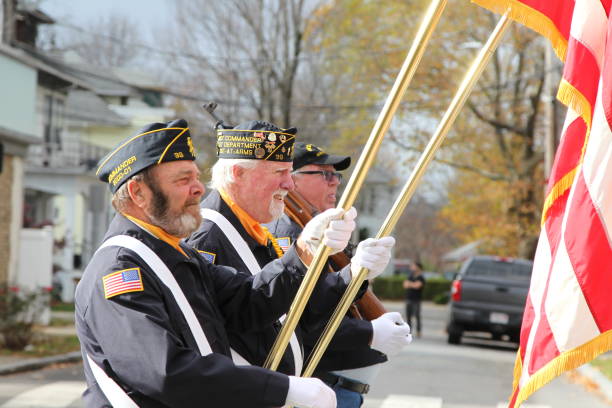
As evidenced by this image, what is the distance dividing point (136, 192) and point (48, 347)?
13.5 meters

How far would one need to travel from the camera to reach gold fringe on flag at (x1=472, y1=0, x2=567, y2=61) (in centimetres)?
394

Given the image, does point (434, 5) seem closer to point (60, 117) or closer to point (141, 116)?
point (60, 117)

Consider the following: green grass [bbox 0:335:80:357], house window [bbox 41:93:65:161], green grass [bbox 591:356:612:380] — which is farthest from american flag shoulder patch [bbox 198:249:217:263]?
house window [bbox 41:93:65:161]

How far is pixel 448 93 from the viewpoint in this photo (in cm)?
3116

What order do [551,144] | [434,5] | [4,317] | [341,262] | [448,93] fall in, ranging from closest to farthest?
1. [434,5]
2. [341,262]
3. [4,317]
4. [551,144]
5. [448,93]

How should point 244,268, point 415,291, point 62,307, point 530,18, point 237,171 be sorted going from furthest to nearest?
point 62,307 → point 415,291 → point 237,171 → point 244,268 → point 530,18

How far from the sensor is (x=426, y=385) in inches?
493

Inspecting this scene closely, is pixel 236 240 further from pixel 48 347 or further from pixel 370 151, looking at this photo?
pixel 48 347

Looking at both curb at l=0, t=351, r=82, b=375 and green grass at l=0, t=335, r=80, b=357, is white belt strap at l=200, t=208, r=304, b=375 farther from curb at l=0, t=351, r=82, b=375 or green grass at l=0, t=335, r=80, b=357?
green grass at l=0, t=335, r=80, b=357

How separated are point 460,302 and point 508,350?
1.45 meters

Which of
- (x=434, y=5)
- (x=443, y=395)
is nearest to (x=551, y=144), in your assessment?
(x=443, y=395)

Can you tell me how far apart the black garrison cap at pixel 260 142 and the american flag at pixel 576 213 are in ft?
3.57

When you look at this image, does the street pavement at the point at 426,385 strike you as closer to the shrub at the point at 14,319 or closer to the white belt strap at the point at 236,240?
the shrub at the point at 14,319

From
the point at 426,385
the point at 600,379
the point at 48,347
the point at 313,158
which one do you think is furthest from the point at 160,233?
the point at 48,347
